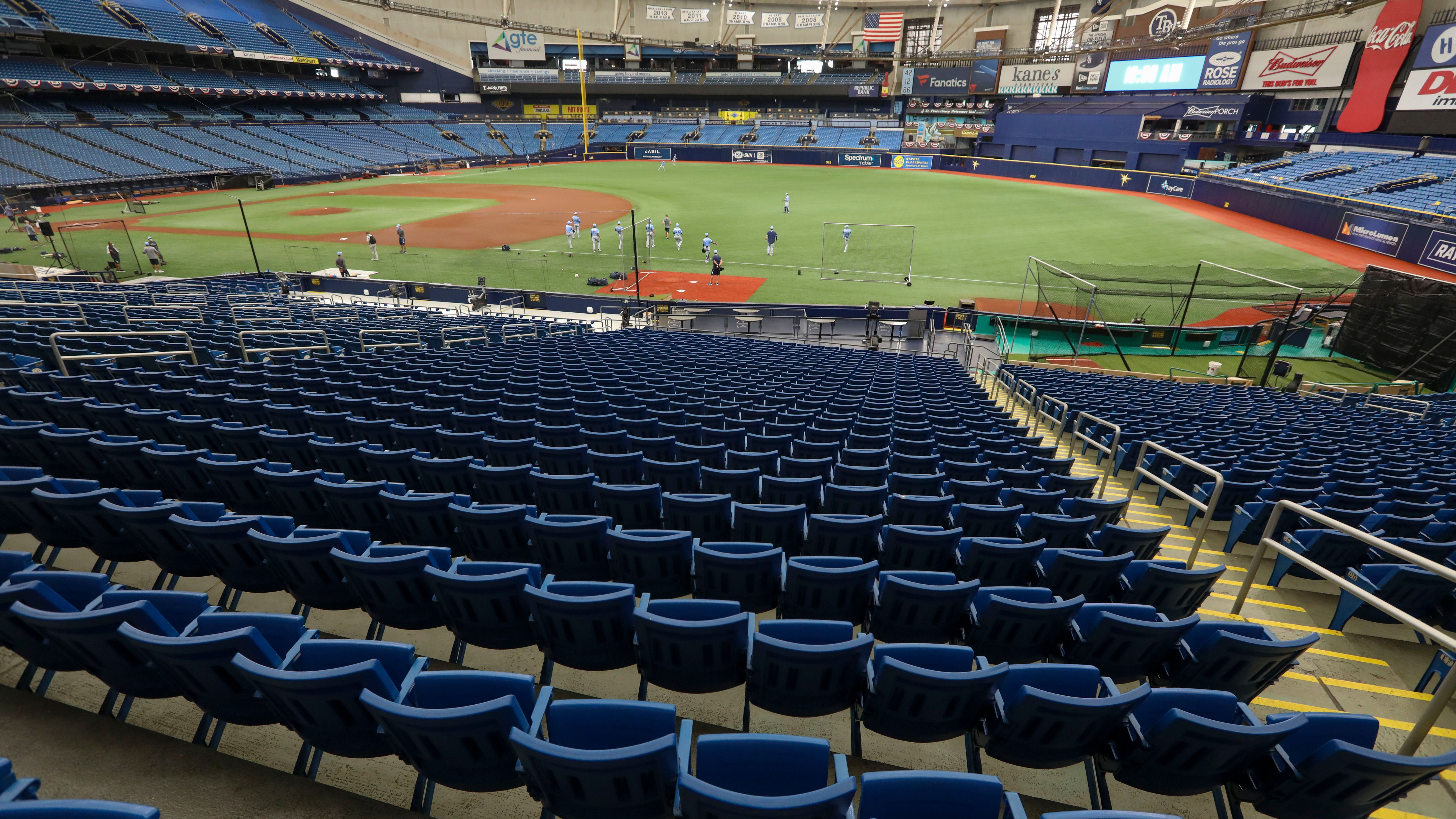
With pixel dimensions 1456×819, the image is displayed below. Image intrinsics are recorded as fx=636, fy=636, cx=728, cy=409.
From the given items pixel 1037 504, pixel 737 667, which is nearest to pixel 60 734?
pixel 737 667

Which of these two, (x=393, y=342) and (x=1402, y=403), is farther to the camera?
(x=1402, y=403)

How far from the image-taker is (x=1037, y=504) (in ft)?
22.3

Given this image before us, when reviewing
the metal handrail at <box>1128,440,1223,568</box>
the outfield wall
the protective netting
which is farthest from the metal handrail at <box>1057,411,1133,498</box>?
the outfield wall

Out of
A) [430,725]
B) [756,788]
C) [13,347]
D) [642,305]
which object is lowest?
[642,305]

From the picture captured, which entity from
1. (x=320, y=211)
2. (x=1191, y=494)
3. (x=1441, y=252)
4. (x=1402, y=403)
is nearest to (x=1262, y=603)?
(x=1191, y=494)

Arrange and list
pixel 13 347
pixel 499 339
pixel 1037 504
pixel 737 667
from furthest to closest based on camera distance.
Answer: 1. pixel 499 339
2. pixel 13 347
3. pixel 1037 504
4. pixel 737 667

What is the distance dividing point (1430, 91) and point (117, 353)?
6242 cm

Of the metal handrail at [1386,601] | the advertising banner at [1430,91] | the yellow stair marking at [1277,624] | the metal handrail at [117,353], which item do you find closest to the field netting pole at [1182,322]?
the metal handrail at [1386,601]

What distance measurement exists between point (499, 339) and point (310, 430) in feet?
39.2

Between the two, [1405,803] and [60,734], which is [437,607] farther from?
[1405,803]

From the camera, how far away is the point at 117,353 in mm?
10883

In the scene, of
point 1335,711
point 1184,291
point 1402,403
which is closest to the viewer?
point 1335,711

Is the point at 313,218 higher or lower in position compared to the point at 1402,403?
higher

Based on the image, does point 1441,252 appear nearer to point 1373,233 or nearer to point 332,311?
point 1373,233
